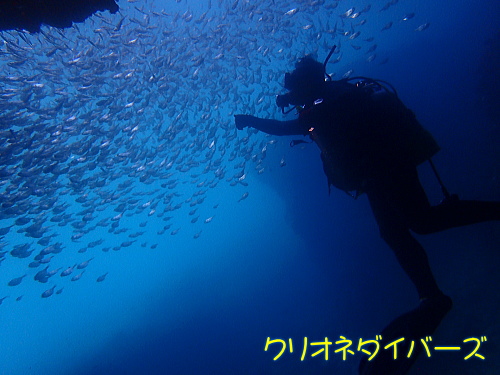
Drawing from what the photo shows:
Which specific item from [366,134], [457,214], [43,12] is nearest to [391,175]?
[366,134]

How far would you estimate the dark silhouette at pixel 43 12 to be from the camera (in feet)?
11.3

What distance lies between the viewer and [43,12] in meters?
3.81

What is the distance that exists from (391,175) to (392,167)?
0.08 meters

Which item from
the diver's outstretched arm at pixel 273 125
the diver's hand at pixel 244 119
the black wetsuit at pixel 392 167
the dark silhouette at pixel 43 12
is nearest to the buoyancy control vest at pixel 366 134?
the black wetsuit at pixel 392 167

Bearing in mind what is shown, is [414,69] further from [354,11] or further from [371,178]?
[371,178]

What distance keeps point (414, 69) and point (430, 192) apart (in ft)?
28.5

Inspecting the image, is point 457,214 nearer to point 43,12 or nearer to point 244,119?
point 244,119

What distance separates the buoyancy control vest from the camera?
2.41 metres

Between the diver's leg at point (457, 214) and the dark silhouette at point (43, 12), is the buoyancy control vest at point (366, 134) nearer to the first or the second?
the diver's leg at point (457, 214)

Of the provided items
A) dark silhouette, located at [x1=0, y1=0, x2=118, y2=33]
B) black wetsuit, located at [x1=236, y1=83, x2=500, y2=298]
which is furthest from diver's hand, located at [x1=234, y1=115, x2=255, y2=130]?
dark silhouette, located at [x1=0, y1=0, x2=118, y2=33]

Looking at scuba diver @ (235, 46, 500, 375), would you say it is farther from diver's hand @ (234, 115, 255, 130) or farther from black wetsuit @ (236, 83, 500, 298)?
diver's hand @ (234, 115, 255, 130)

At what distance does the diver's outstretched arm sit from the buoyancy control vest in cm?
75

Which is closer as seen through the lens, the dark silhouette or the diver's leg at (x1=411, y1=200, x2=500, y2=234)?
the diver's leg at (x1=411, y1=200, x2=500, y2=234)

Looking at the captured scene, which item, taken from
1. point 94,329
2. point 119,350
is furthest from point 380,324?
point 94,329
